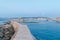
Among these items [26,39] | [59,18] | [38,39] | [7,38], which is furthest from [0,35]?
[59,18]

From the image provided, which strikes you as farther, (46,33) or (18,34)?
(46,33)

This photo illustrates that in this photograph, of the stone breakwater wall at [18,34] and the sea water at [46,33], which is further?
the sea water at [46,33]

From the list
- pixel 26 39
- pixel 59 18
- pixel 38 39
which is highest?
pixel 26 39

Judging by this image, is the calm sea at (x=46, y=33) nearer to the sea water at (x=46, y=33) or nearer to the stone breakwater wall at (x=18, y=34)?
the sea water at (x=46, y=33)

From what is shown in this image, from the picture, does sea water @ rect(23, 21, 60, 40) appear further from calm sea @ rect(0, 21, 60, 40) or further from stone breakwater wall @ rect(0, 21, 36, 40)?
stone breakwater wall @ rect(0, 21, 36, 40)

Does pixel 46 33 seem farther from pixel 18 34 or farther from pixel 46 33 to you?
pixel 18 34

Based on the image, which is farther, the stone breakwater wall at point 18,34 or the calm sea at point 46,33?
the calm sea at point 46,33

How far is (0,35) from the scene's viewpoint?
14.6 metres

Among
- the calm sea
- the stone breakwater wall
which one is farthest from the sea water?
the stone breakwater wall

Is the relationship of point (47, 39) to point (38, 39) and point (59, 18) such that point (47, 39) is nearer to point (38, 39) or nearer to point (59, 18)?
point (38, 39)

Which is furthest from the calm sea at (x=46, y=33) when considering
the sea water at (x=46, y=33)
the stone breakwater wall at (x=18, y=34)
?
the stone breakwater wall at (x=18, y=34)

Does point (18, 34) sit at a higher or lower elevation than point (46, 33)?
higher

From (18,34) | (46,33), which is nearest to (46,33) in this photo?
(46,33)

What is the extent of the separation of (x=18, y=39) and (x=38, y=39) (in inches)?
180
